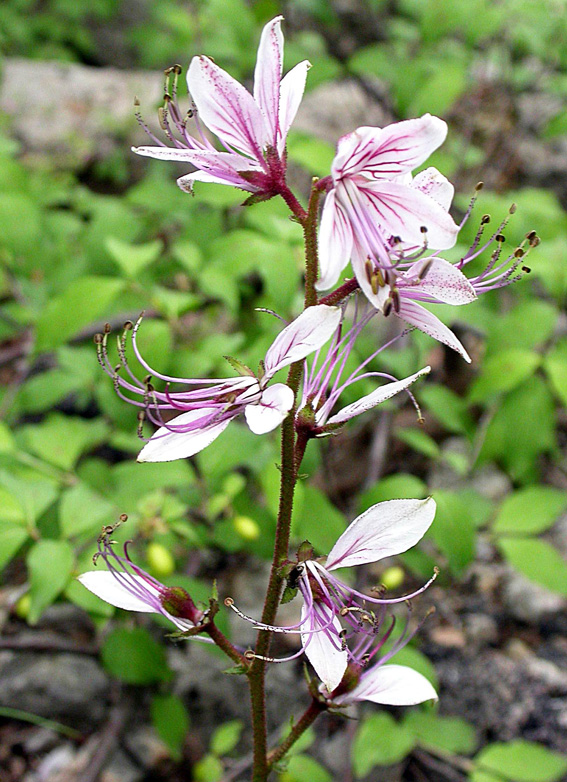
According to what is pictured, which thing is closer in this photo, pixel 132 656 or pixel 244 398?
pixel 244 398

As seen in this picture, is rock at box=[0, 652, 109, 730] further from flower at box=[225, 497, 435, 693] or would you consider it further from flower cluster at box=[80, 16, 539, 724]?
flower at box=[225, 497, 435, 693]

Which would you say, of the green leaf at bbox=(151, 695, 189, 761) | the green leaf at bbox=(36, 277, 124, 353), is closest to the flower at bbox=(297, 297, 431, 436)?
the green leaf at bbox=(36, 277, 124, 353)

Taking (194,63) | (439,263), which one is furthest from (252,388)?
(194,63)

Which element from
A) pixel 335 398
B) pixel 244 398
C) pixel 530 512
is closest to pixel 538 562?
pixel 530 512

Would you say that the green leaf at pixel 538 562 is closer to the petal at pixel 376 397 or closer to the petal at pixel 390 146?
the petal at pixel 376 397

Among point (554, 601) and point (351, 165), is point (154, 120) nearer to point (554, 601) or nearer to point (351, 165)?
point (554, 601)

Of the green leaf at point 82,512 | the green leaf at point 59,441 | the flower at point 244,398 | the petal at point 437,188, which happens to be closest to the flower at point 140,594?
the flower at point 244,398

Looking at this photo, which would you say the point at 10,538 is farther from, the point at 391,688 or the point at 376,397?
the point at 376,397
